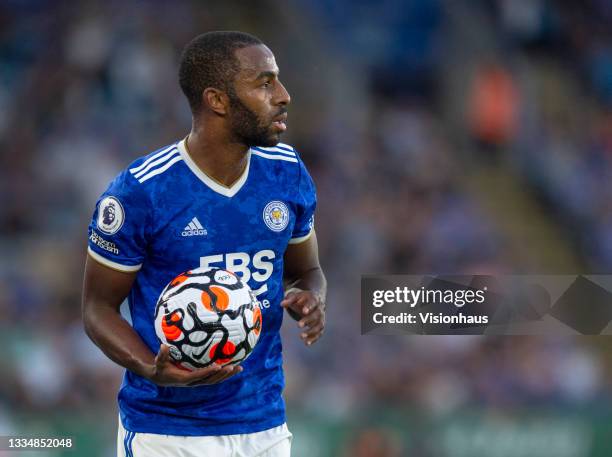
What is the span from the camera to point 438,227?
37.4 feet

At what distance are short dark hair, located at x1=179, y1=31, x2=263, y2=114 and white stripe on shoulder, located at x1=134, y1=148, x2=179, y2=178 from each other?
198mm

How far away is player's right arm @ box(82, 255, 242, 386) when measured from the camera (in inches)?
167

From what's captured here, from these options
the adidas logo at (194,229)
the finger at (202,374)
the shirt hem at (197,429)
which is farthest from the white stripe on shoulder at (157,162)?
the shirt hem at (197,429)

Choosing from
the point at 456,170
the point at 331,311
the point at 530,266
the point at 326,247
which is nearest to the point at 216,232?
the point at 331,311

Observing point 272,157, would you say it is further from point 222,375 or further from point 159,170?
point 222,375

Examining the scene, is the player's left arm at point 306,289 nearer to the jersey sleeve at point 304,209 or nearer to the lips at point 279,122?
the jersey sleeve at point 304,209

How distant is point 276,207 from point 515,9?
1009 cm

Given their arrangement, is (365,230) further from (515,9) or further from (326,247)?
(515,9)

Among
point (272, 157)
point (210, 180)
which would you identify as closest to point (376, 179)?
point (272, 157)

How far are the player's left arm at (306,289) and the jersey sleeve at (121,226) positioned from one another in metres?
0.59

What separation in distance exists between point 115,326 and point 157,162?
634 mm

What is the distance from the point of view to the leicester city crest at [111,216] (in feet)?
14.3

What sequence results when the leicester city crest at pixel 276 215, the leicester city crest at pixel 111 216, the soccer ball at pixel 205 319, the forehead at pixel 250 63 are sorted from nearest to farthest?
the soccer ball at pixel 205 319 < the leicester city crest at pixel 111 216 < the forehead at pixel 250 63 < the leicester city crest at pixel 276 215

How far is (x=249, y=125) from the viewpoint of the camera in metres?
4.49
